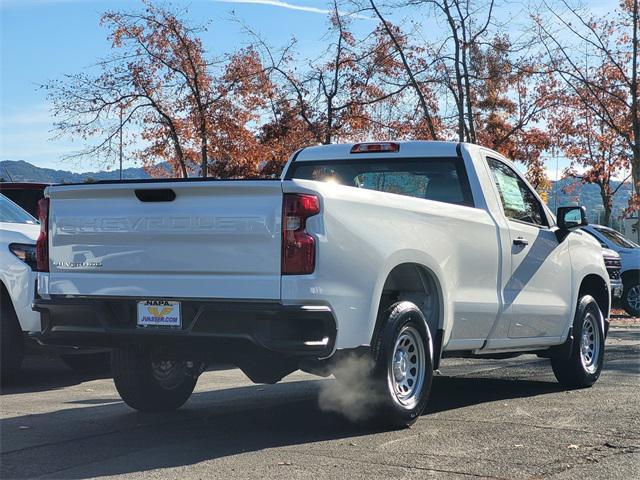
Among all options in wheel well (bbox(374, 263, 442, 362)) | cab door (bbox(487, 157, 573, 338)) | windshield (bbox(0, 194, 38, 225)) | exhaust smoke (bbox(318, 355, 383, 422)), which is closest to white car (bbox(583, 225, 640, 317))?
cab door (bbox(487, 157, 573, 338))

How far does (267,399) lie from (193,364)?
1.24m

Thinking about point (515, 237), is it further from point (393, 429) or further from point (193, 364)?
point (193, 364)

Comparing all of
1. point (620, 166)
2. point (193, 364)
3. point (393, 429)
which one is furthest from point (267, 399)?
point (620, 166)

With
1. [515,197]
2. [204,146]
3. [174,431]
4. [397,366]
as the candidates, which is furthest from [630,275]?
[174,431]

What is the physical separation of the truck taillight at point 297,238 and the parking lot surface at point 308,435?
3.62 feet

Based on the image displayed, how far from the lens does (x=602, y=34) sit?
23203 mm

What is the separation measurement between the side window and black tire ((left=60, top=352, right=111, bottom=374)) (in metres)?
4.26

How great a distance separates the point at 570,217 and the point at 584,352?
134 centimetres

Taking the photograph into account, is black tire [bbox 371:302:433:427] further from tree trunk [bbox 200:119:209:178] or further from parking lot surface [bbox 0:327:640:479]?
tree trunk [bbox 200:119:209:178]

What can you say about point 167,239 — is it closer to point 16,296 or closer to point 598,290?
point 16,296

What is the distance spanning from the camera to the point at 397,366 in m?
6.28

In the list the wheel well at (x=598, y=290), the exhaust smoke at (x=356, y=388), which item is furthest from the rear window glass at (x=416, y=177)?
the wheel well at (x=598, y=290)

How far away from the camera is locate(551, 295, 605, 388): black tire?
864 cm

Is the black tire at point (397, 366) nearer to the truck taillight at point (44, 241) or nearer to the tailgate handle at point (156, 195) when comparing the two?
the tailgate handle at point (156, 195)
